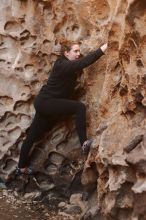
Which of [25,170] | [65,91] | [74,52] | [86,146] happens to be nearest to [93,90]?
[65,91]

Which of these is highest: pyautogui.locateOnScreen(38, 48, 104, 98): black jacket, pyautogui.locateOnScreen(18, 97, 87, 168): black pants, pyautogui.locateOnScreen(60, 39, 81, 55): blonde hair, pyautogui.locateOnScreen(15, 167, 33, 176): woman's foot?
pyautogui.locateOnScreen(60, 39, 81, 55): blonde hair

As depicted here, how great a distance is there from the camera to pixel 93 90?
4.88 meters

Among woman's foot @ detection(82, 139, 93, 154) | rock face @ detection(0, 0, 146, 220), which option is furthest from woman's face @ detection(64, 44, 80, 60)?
woman's foot @ detection(82, 139, 93, 154)

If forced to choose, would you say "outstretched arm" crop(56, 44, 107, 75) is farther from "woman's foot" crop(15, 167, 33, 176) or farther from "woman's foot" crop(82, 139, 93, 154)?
"woman's foot" crop(15, 167, 33, 176)

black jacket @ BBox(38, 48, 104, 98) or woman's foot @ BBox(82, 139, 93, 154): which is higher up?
black jacket @ BBox(38, 48, 104, 98)

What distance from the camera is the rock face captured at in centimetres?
369

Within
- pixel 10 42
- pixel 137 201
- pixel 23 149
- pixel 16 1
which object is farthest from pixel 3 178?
pixel 137 201

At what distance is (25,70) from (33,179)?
103cm

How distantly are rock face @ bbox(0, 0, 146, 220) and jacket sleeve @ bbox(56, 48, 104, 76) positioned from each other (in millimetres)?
102

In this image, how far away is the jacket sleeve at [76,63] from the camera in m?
4.52

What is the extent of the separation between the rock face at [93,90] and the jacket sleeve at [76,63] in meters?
0.10

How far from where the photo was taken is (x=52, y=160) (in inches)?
209

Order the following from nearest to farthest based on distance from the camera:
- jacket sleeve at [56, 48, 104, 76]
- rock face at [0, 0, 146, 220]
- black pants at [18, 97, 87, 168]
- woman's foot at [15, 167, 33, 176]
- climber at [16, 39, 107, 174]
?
rock face at [0, 0, 146, 220]
jacket sleeve at [56, 48, 104, 76]
climber at [16, 39, 107, 174]
black pants at [18, 97, 87, 168]
woman's foot at [15, 167, 33, 176]

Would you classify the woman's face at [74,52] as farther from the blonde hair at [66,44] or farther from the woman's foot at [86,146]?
the woman's foot at [86,146]
